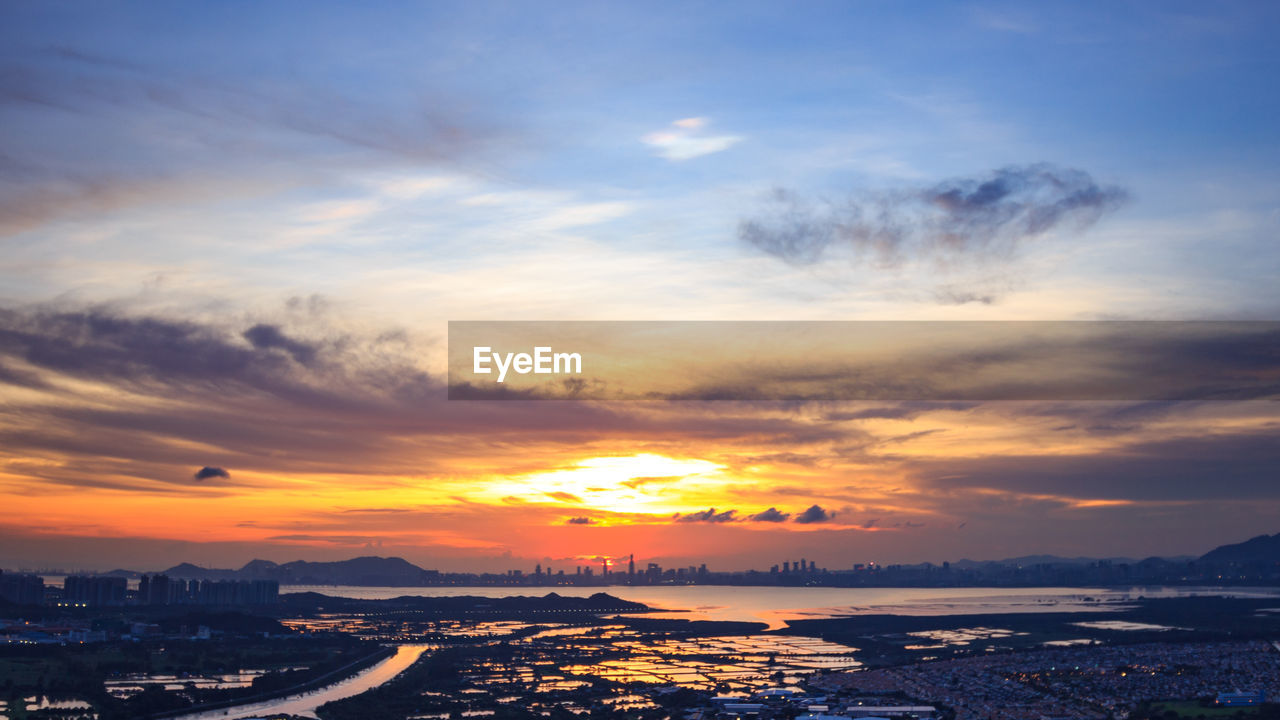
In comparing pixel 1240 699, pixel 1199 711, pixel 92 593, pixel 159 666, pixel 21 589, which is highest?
pixel 21 589

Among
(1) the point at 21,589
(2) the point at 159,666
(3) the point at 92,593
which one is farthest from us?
(3) the point at 92,593

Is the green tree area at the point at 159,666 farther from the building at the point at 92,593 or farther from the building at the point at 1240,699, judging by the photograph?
the building at the point at 92,593

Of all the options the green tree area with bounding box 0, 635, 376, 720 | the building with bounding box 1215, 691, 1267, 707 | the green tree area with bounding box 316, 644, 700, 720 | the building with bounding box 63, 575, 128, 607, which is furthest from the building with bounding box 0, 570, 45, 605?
the building with bounding box 1215, 691, 1267, 707

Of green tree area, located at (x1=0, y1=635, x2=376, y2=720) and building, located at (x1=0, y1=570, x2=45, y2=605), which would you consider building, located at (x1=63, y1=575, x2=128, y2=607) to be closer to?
building, located at (x1=0, y1=570, x2=45, y2=605)

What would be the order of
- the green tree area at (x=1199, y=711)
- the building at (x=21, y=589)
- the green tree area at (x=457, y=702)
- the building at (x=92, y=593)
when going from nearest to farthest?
the green tree area at (x=1199, y=711) → the green tree area at (x=457, y=702) → the building at (x=21, y=589) → the building at (x=92, y=593)

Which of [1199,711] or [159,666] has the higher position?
[1199,711]

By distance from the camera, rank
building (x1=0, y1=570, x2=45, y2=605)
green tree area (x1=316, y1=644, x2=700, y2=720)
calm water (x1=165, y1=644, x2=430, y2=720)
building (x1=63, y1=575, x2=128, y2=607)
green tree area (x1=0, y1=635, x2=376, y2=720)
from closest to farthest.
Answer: green tree area (x1=316, y1=644, x2=700, y2=720)
calm water (x1=165, y1=644, x2=430, y2=720)
green tree area (x1=0, y1=635, x2=376, y2=720)
building (x1=0, y1=570, x2=45, y2=605)
building (x1=63, y1=575, x2=128, y2=607)

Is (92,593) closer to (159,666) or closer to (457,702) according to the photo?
(159,666)

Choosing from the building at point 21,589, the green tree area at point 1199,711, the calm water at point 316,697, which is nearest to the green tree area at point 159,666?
the calm water at point 316,697

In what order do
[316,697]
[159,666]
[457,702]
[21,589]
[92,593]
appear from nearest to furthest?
1. [457,702]
2. [316,697]
3. [159,666]
4. [21,589]
5. [92,593]

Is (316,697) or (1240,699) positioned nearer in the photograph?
(1240,699)

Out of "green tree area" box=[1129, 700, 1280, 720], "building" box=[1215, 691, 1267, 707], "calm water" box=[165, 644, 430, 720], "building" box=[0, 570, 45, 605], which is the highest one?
"building" box=[0, 570, 45, 605]

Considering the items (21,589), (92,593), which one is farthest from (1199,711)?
(92,593)
